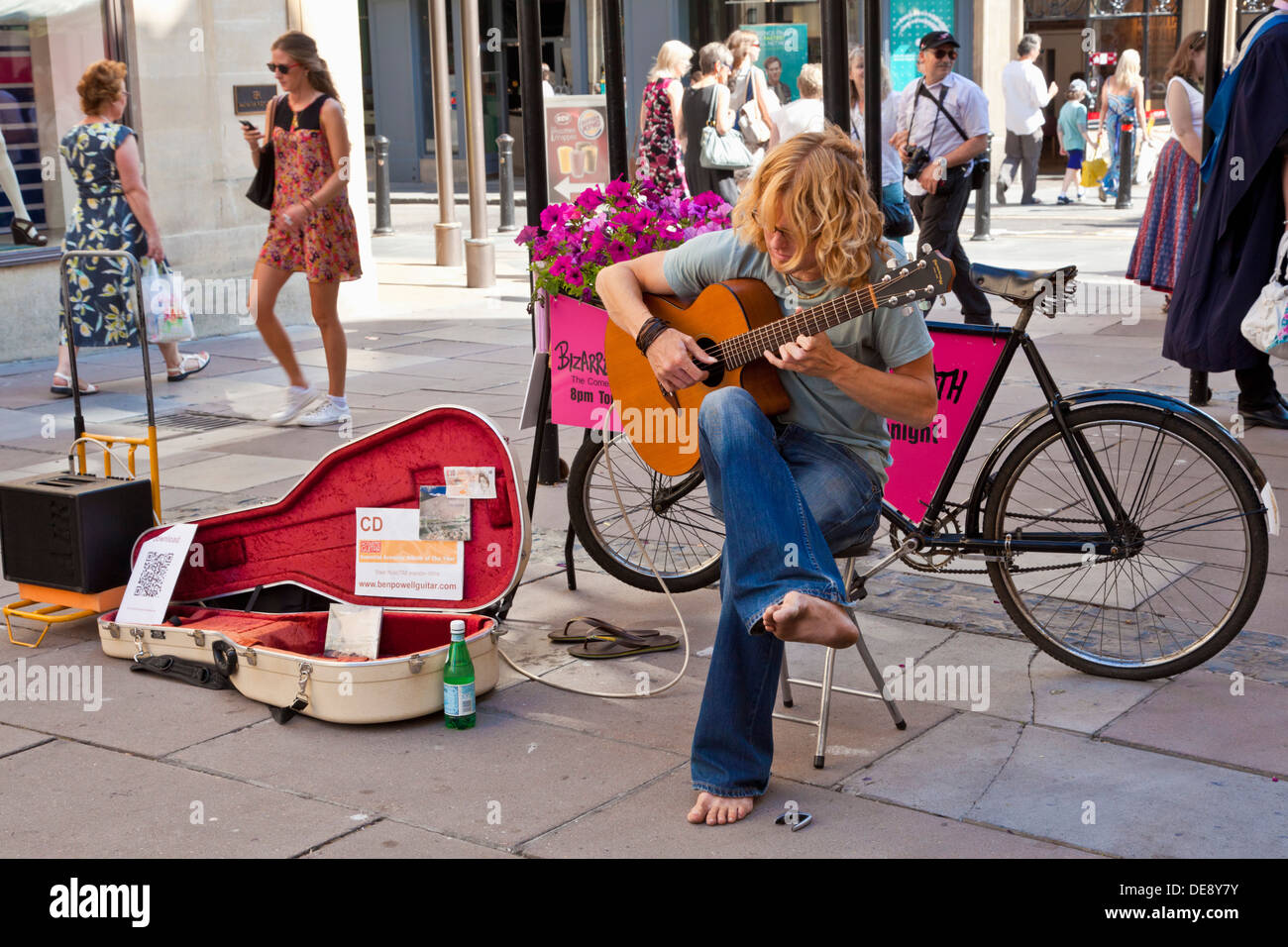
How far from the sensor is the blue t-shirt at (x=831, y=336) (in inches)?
137

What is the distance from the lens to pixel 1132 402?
13.0 feet

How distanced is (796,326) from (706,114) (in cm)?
761

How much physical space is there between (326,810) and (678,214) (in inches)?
84.8

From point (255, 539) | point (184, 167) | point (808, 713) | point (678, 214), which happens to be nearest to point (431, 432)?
point (255, 539)

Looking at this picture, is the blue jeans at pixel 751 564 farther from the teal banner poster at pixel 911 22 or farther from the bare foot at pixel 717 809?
the teal banner poster at pixel 911 22

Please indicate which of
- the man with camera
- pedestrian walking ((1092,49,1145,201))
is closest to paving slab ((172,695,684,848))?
the man with camera

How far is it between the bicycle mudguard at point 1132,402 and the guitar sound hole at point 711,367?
2.91ft

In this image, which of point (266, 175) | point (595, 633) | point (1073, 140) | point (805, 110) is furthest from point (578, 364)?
point (1073, 140)

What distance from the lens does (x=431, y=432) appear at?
434 cm

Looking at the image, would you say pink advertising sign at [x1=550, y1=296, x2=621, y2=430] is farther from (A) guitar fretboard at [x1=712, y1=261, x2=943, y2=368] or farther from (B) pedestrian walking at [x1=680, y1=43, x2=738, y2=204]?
(B) pedestrian walking at [x1=680, y1=43, x2=738, y2=204]

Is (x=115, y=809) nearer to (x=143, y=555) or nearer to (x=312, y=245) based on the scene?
(x=143, y=555)

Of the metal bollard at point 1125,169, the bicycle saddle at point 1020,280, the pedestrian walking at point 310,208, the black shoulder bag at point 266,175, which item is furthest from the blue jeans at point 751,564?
the metal bollard at point 1125,169
